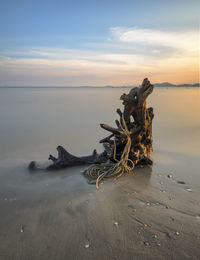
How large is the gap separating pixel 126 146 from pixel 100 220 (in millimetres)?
1676

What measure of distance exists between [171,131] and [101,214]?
6.77m

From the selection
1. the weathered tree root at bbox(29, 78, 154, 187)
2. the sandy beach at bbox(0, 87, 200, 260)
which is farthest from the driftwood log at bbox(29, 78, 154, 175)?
the sandy beach at bbox(0, 87, 200, 260)

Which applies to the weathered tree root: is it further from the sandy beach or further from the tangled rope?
the sandy beach

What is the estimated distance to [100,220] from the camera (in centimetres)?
232

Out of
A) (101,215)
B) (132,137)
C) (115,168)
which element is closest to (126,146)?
(132,137)

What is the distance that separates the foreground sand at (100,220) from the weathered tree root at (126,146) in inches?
15.0

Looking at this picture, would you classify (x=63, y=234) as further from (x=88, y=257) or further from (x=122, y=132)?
(x=122, y=132)

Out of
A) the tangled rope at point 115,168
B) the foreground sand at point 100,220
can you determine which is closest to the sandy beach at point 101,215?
the foreground sand at point 100,220

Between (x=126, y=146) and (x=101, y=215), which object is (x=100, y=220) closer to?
(x=101, y=215)

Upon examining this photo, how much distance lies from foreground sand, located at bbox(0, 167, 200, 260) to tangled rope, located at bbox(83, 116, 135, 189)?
20 centimetres

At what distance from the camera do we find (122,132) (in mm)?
3775

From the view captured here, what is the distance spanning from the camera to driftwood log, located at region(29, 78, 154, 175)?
3762mm

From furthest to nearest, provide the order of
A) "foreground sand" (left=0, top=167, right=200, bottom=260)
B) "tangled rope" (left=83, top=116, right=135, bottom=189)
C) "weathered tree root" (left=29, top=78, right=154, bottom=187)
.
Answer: "weathered tree root" (left=29, top=78, right=154, bottom=187)
"tangled rope" (left=83, top=116, right=135, bottom=189)
"foreground sand" (left=0, top=167, right=200, bottom=260)

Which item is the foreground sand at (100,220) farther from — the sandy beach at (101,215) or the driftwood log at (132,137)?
the driftwood log at (132,137)
